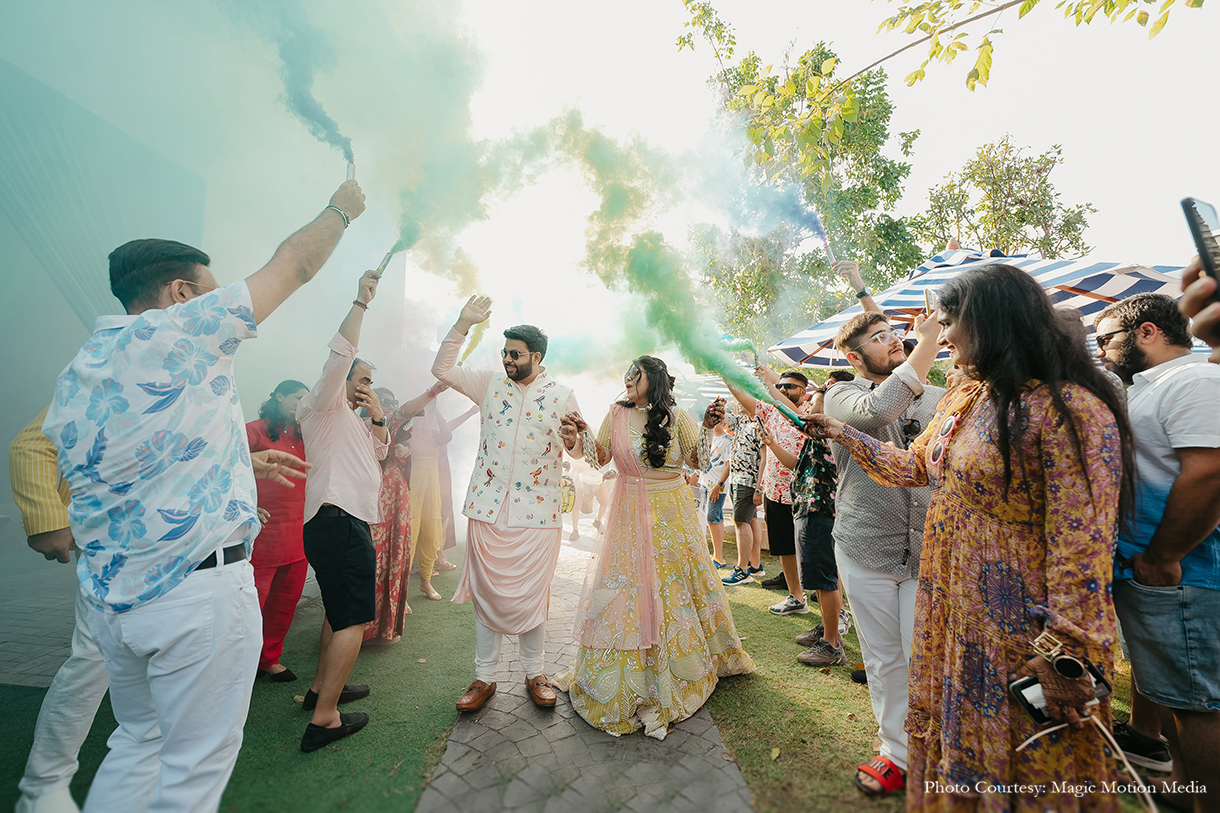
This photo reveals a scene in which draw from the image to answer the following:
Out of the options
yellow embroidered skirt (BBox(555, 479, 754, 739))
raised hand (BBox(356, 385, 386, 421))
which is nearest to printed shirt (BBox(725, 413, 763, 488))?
yellow embroidered skirt (BBox(555, 479, 754, 739))

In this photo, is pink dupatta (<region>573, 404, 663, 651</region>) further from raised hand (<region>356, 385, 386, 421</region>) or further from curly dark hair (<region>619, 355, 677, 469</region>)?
raised hand (<region>356, 385, 386, 421</region>)

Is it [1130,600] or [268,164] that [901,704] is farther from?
[268,164]

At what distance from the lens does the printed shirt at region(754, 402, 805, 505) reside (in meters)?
5.33

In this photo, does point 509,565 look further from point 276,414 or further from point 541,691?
point 276,414

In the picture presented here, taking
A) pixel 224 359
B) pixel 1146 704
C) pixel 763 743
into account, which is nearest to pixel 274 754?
pixel 224 359

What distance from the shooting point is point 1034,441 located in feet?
5.85

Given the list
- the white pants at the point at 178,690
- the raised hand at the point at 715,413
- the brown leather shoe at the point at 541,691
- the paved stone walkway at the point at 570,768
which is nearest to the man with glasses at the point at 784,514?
the raised hand at the point at 715,413

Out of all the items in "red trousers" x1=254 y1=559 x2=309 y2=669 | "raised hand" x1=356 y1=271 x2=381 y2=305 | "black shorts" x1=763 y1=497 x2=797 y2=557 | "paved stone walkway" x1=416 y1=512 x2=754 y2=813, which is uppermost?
"raised hand" x1=356 y1=271 x2=381 y2=305

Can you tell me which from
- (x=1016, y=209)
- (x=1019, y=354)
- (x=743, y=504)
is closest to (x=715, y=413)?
(x=1019, y=354)

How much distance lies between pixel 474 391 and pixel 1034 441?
11.8ft

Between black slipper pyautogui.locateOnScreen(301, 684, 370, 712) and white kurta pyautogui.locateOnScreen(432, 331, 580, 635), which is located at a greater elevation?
white kurta pyautogui.locateOnScreen(432, 331, 580, 635)

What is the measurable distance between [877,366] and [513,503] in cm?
271

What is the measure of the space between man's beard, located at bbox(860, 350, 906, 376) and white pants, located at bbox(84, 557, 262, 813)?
3.44m

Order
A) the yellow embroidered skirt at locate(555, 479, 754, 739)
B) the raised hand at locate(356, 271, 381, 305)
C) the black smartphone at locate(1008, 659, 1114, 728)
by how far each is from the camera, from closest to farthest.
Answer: the black smartphone at locate(1008, 659, 1114, 728) → the raised hand at locate(356, 271, 381, 305) → the yellow embroidered skirt at locate(555, 479, 754, 739)
